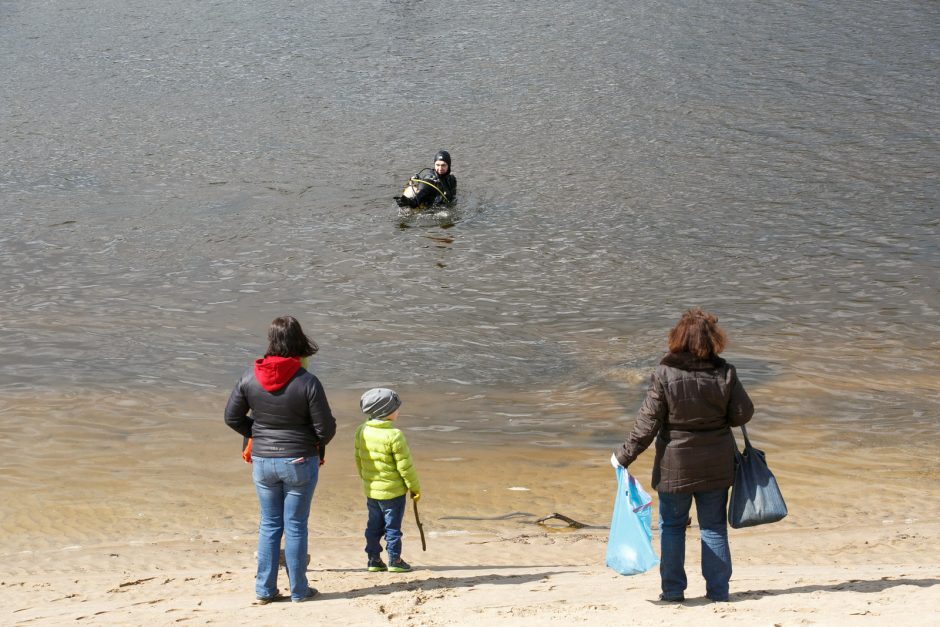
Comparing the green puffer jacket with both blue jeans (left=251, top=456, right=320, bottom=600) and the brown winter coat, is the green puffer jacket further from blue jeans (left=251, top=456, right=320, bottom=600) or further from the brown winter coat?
the brown winter coat

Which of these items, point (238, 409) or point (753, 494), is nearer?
point (753, 494)

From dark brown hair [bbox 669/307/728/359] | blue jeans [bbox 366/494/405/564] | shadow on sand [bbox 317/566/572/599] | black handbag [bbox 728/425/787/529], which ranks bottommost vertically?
shadow on sand [bbox 317/566/572/599]

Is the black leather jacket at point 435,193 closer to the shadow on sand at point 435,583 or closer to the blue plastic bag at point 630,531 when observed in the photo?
the shadow on sand at point 435,583

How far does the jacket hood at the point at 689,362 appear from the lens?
16.3 feet

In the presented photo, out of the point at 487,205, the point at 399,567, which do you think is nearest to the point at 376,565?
the point at 399,567

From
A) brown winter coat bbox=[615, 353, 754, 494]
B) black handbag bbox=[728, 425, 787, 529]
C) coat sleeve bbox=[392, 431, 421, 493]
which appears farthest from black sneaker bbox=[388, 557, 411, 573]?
black handbag bbox=[728, 425, 787, 529]

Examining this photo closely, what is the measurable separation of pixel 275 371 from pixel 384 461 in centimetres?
96

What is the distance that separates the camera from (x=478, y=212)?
1723 cm

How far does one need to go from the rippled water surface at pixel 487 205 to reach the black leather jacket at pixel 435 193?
0.42 meters

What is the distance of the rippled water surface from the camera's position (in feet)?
35.8

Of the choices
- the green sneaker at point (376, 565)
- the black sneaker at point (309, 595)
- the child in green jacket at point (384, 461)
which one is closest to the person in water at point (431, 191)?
the green sneaker at point (376, 565)

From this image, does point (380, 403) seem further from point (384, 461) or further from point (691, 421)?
point (691, 421)

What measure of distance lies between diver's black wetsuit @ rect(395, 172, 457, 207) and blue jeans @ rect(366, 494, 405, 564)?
11487 millimetres

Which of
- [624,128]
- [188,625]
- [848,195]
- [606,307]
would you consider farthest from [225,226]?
[188,625]
